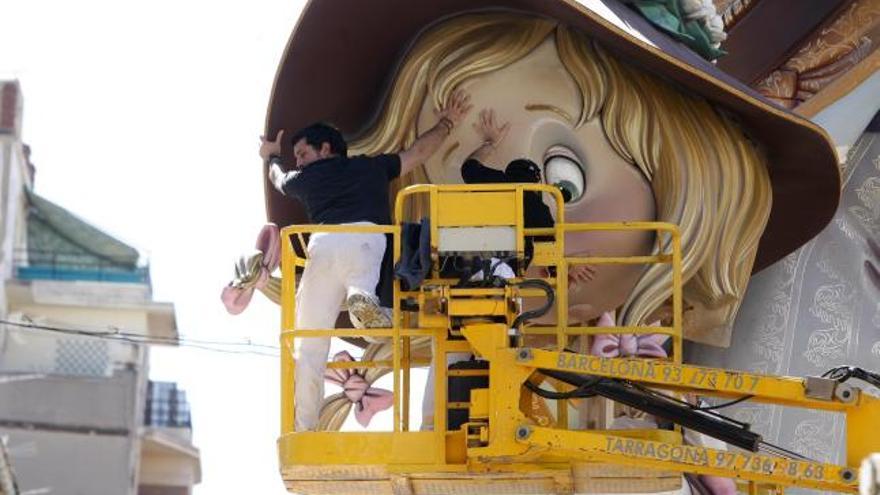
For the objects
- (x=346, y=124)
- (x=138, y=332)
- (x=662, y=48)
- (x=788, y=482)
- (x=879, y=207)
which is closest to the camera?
(x=788, y=482)

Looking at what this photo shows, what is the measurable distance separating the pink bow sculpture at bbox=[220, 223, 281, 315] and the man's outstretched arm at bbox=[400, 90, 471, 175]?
831mm

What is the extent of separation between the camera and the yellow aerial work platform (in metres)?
12.6

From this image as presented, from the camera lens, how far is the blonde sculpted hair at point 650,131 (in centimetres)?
1534

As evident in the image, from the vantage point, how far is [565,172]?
49.9 feet

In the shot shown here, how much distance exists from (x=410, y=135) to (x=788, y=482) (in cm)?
386

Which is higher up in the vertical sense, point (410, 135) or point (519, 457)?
point (410, 135)

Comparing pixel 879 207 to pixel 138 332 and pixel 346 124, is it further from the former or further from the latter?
pixel 138 332

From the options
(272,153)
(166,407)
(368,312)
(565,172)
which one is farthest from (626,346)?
(166,407)

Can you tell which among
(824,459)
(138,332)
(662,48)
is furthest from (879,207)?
(138,332)

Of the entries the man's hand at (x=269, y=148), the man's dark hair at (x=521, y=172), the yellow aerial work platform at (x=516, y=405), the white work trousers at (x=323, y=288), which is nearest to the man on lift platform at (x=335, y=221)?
the white work trousers at (x=323, y=288)

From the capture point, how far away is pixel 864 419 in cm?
1260

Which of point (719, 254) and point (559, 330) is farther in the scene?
point (719, 254)

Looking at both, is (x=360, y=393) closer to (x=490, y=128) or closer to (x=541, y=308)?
(x=490, y=128)

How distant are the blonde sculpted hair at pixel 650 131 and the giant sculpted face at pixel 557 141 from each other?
0.17 feet
